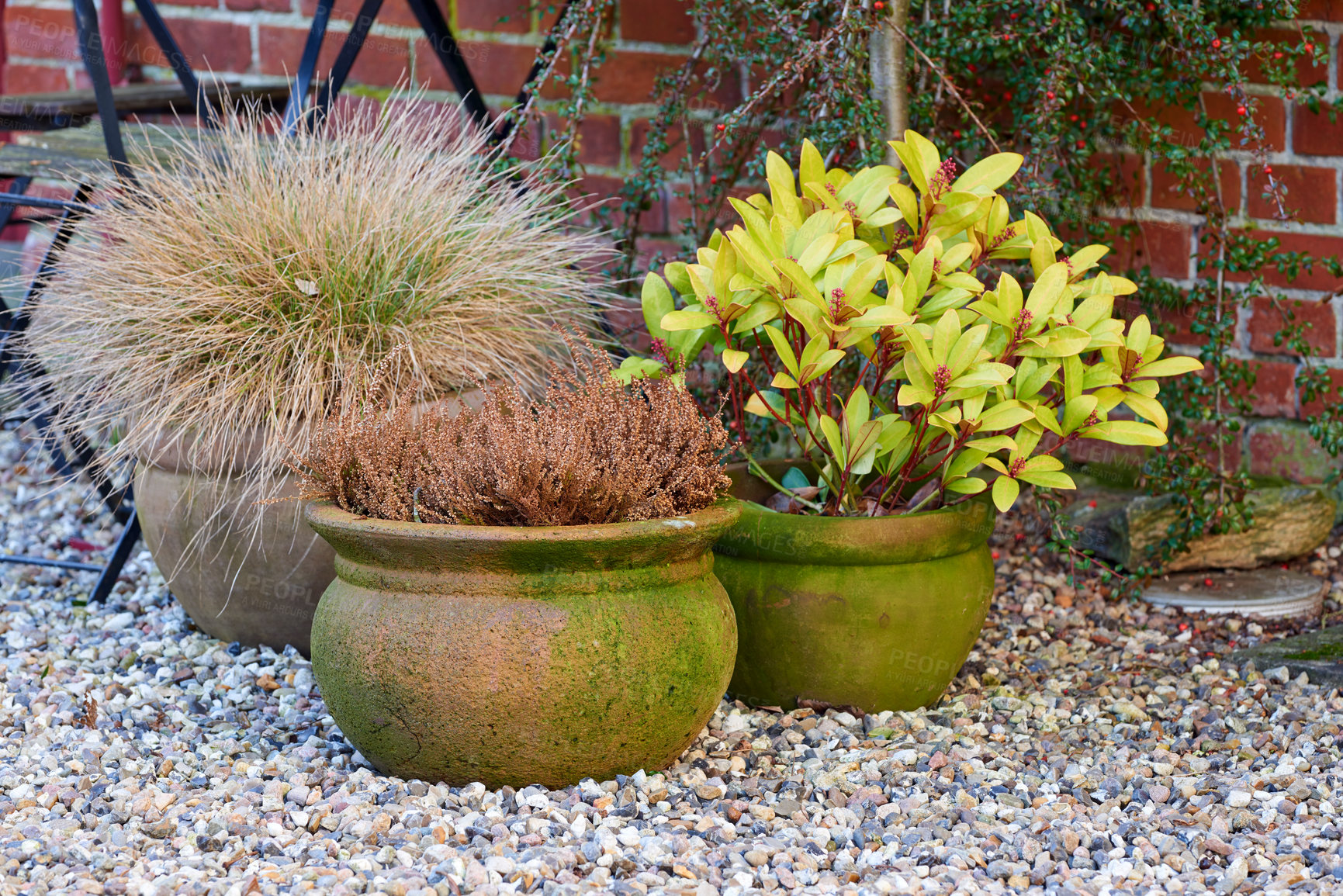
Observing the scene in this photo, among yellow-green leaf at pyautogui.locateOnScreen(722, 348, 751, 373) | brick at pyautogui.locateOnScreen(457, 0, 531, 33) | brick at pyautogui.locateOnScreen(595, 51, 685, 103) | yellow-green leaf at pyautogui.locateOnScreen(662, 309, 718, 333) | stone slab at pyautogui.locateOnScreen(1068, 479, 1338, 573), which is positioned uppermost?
brick at pyautogui.locateOnScreen(457, 0, 531, 33)

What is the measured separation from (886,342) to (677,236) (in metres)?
1.22

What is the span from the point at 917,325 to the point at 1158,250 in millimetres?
1150

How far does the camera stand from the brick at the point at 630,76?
2674 mm

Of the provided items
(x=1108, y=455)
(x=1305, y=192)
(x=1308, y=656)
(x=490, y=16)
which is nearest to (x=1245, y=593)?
(x=1308, y=656)

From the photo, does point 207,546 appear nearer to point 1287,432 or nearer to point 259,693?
point 259,693

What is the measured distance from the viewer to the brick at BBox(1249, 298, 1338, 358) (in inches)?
91.5

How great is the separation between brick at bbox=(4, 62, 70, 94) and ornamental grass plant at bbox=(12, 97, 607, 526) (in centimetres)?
165

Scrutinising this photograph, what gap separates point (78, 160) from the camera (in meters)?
2.28

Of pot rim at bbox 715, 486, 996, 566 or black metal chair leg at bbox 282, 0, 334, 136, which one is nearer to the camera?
pot rim at bbox 715, 486, 996, 566

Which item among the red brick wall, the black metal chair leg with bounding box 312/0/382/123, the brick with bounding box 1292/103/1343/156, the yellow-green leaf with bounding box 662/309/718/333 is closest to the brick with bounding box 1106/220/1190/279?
the red brick wall

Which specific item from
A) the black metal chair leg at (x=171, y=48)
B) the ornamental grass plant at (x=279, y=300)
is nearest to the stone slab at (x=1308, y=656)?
the ornamental grass plant at (x=279, y=300)

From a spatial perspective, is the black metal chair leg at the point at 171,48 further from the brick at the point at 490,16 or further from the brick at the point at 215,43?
the brick at the point at 490,16

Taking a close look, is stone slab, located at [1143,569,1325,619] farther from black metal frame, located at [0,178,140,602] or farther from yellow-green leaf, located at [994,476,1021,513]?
black metal frame, located at [0,178,140,602]

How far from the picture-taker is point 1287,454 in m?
2.40
